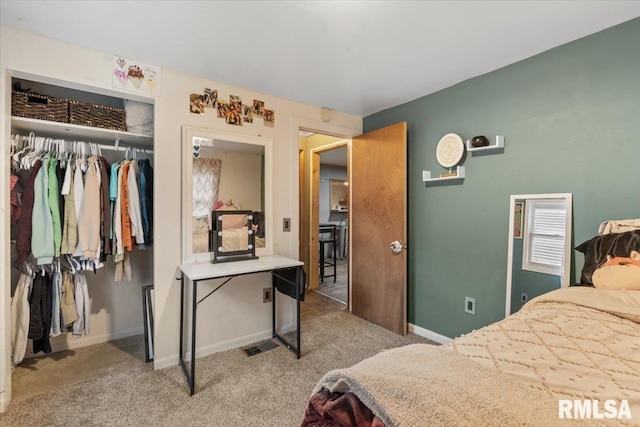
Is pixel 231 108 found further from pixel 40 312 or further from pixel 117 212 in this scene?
pixel 40 312

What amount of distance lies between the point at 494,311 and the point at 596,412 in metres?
1.75

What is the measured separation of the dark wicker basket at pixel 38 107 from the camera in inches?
73.4

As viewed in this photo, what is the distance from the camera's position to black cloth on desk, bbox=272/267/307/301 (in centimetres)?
238

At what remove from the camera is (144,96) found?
2.15 metres

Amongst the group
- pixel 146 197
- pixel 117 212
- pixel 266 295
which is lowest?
pixel 266 295

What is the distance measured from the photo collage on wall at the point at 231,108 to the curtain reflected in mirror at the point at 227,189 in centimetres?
22

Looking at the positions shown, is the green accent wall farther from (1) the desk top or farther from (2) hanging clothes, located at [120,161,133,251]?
(2) hanging clothes, located at [120,161,133,251]

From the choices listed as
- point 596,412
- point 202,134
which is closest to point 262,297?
point 202,134

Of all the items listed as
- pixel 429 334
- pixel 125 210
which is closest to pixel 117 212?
pixel 125 210

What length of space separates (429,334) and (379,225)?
3.70 ft

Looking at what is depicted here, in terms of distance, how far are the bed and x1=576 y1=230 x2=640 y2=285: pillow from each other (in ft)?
1.37

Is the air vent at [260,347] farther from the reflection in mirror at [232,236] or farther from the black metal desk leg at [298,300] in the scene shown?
the reflection in mirror at [232,236]
